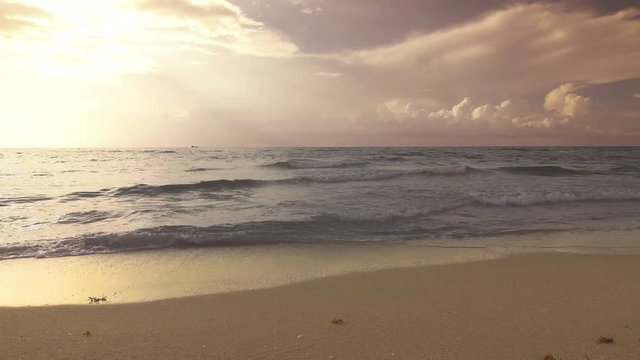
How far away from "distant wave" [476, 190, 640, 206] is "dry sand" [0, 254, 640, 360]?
985 cm

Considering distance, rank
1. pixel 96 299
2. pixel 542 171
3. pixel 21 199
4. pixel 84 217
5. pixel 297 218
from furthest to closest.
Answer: pixel 542 171
pixel 21 199
pixel 84 217
pixel 297 218
pixel 96 299

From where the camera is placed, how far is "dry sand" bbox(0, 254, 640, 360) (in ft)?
14.0

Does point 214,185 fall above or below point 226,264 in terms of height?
below

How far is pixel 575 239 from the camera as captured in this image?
33.5 feet

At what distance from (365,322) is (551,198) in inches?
607

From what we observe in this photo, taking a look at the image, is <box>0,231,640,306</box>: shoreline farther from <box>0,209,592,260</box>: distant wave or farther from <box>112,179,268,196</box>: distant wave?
<box>112,179,268,196</box>: distant wave

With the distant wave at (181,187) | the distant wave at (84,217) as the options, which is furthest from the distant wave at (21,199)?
the distant wave at (84,217)

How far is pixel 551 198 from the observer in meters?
17.2

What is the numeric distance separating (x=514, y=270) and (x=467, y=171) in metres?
27.7

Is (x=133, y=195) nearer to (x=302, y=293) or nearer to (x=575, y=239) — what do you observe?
(x=302, y=293)

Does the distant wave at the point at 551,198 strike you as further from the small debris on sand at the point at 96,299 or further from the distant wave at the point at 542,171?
the distant wave at the point at 542,171

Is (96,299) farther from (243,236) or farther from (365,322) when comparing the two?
(243,236)

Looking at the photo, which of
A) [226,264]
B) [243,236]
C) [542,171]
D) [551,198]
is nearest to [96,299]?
[226,264]

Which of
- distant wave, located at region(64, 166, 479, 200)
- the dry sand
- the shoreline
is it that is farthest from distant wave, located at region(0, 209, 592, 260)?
distant wave, located at region(64, 166, 479, 200)
